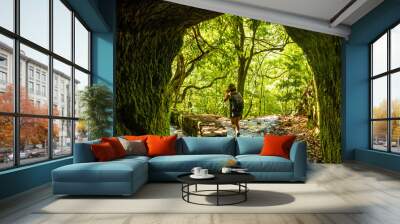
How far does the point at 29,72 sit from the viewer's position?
18.8 ft

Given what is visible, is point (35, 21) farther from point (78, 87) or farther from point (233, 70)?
point (233, 70)

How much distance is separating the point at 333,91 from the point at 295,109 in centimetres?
106

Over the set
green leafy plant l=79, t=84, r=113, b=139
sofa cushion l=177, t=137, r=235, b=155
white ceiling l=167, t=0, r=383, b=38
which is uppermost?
white ceiling l=167, t=0, r=383, b=38

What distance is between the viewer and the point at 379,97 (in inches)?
359

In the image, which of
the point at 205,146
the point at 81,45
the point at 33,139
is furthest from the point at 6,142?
the point at 81,45

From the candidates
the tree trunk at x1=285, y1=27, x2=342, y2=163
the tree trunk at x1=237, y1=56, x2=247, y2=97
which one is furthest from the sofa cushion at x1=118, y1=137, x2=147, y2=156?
the tree trunk at x1=285, y1=27, x2=342, y2=163

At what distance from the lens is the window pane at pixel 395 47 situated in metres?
8.16

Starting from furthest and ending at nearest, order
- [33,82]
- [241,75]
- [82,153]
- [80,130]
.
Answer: [241,75]
[80,130]
[33,82]
[82,153]

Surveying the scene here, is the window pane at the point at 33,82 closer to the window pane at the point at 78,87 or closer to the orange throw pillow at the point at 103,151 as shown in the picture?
the orange throw pillow at the point at 103,151

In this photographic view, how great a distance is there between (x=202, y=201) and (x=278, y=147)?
7.77 feet

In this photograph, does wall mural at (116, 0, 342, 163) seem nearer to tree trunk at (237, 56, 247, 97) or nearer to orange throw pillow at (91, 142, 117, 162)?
tree trunk at (237, 56, 247, 97)

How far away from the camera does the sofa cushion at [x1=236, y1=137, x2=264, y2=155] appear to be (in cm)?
706

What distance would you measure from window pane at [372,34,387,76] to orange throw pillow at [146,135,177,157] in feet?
17.2

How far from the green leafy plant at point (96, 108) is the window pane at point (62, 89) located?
0.46 meters
